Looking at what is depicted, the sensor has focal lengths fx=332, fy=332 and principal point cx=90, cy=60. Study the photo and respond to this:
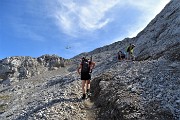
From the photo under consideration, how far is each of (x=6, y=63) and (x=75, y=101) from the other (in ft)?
218

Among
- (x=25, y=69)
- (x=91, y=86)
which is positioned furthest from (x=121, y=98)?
(x=25, y=69)

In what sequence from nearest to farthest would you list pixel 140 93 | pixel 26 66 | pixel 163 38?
pixel 140 93, pixel 163 38, pixel 26 66

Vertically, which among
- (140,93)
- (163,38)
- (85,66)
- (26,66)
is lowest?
(140,93)

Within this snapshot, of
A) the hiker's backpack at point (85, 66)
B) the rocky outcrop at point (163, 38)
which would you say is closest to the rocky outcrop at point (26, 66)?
the rocky outcrop at point (163, 38)

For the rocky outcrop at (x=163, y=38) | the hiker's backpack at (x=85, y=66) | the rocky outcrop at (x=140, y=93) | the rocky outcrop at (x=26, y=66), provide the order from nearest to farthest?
the rocky outcrop at (x=140, y=93), the hiker's backpack at (x=85, y=66), the rocky outcrop at (x=163, y=38), the rocky outcrop at (x=26, y=66)

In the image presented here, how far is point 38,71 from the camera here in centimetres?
8794

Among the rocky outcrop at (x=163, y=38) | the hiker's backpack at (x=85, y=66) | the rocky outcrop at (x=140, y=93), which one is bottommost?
the rocky outcrop at (x=140, y=93)

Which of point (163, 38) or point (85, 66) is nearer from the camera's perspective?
point (85, 66)

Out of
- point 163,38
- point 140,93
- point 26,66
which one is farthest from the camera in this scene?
point 26,66

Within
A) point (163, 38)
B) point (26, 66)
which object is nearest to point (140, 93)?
point (163, 38)

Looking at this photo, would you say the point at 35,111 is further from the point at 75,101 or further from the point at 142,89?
the point at 142,89

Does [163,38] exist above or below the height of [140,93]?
above

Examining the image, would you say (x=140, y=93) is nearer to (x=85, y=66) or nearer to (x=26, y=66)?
(x=85, y=66)

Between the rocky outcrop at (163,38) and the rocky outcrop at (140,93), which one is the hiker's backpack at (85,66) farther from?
the rocky outcrop at (163,38)
